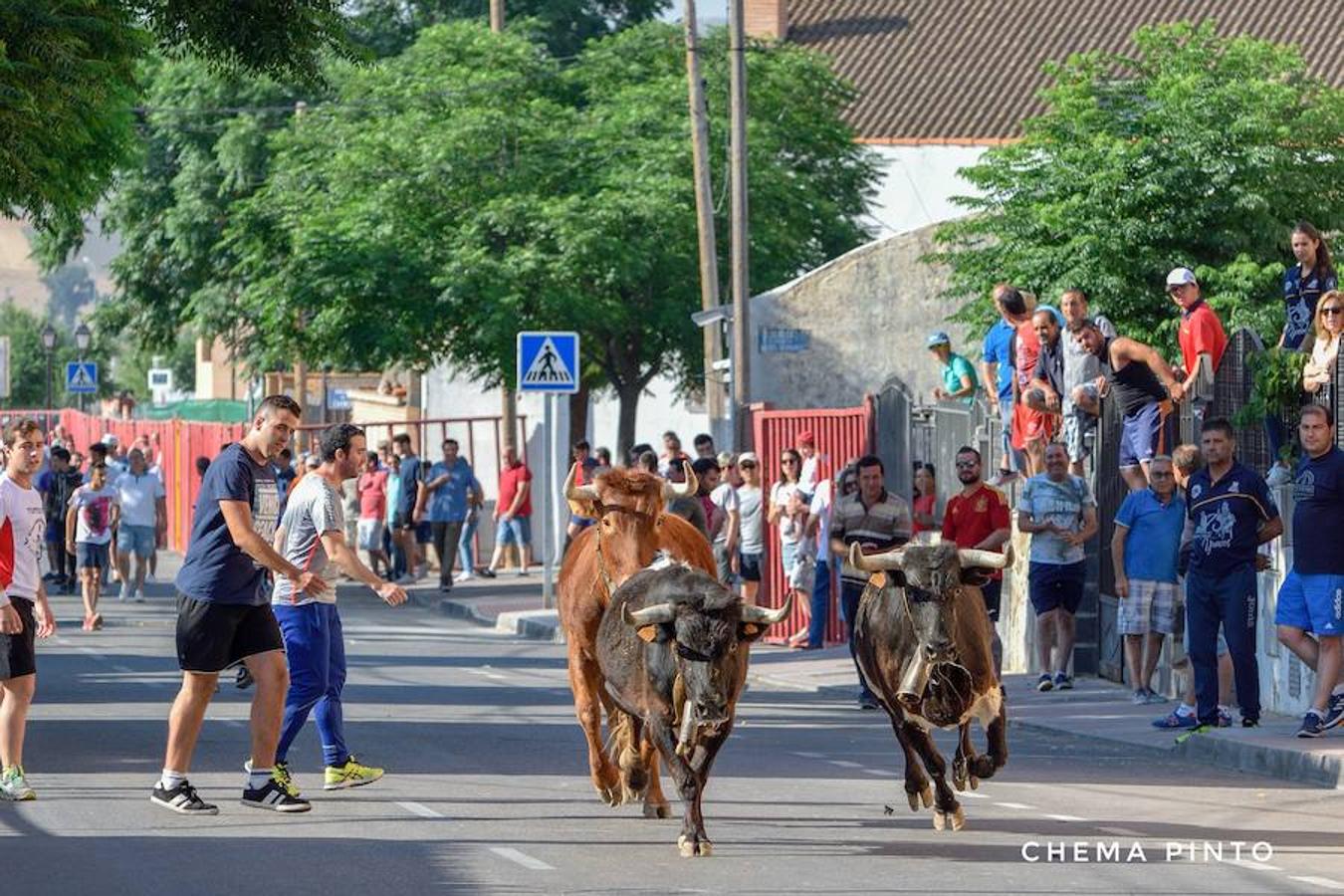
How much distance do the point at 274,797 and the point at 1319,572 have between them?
6.48 metres

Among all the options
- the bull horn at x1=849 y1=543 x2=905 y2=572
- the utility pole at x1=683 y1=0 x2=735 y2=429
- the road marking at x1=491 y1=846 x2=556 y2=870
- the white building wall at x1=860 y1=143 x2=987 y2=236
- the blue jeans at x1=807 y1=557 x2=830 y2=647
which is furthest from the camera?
the white building wall at x1=860 y1=143 x2=987 y2=236

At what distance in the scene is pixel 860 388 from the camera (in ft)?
114

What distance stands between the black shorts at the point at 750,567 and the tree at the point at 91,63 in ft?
26.3

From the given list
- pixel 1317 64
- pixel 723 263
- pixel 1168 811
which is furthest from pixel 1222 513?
pixel 1317 64

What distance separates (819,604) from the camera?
2405 cm

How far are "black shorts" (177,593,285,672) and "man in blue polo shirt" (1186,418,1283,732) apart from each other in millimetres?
6235

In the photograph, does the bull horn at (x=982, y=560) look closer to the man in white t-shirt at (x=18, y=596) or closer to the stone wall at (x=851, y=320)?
the man in white t-shirt at (x=18, y=596)

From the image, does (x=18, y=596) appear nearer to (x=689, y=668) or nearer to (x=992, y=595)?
(x=689, y=668)

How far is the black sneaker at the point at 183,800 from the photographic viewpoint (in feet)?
41.4

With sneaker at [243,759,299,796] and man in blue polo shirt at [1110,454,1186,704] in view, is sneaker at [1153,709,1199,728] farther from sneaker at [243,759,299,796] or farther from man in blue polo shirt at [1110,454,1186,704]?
sneaker at [243,759,299,796]

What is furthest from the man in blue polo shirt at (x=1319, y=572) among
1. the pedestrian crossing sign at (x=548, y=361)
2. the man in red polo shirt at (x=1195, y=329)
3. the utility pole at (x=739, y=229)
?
the utility pole at (x=739, y=229)

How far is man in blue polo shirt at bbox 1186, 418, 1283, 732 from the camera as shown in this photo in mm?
15844

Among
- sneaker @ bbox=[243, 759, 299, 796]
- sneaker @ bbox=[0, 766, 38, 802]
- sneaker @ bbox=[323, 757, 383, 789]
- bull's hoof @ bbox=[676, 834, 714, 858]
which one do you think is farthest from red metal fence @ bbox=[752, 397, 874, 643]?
bull's hoof @ bbox=[676, 834, 714, 858]

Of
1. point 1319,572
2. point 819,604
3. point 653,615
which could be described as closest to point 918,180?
point 819,604
